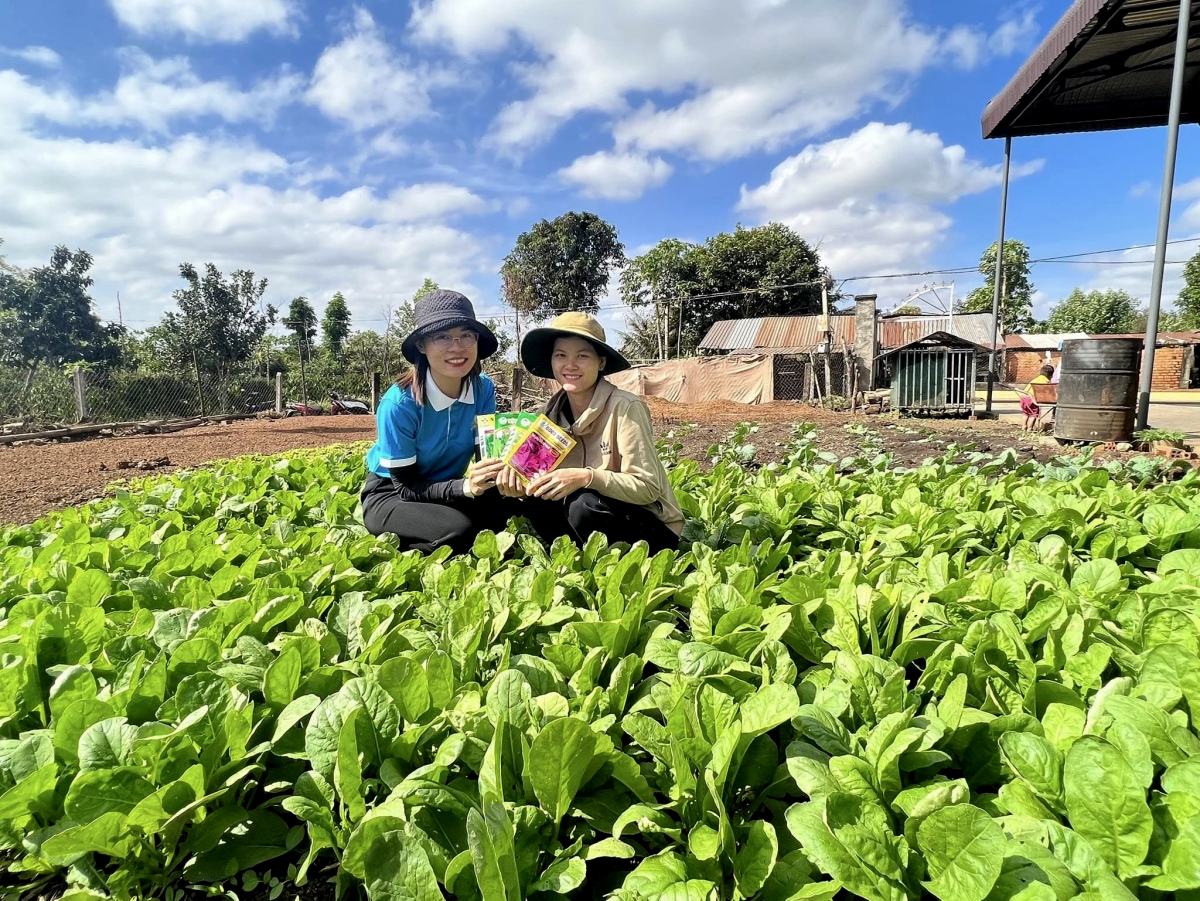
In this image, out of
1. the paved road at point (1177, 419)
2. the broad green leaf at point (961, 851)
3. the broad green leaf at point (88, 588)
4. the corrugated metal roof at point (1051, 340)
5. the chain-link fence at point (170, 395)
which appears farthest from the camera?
the corrugated metal roof at point (1051, 340)

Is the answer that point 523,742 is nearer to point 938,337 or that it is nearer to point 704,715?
point 704,715

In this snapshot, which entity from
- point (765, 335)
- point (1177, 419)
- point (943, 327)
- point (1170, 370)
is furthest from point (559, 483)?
point (1170, 370)

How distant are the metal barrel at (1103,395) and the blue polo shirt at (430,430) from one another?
6485mm

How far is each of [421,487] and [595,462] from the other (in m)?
0.82

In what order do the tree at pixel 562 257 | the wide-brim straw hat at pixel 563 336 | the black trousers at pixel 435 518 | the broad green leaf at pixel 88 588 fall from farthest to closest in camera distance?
the tree at pixel 562 257 → the black trousers at pixel 435 518 → the wide-brim straw hat at pixel 563 336 → the broad green leaf at pixel 88 588

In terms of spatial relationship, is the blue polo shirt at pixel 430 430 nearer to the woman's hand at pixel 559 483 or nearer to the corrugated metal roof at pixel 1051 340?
the woman's hand at pixel 559 483

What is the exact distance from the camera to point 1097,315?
66.4 meters

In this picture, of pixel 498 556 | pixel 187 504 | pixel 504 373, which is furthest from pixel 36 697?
pixel 504 373

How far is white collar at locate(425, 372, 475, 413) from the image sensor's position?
9.76ft

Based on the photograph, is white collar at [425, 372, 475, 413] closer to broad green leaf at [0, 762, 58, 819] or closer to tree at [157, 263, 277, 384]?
broad green leaf at [0, 762, 58, 819]

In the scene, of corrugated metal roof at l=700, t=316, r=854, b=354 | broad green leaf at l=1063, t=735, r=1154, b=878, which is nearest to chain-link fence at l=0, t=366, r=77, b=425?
broad green leaf at l=1063, t=735, r=1154, b=878

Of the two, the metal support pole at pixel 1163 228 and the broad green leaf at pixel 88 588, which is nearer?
the broad green leaf at pixel 88 588

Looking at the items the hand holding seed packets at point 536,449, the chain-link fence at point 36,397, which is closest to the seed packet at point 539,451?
the hand holding seed packets at point 536,449

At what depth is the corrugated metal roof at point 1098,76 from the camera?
7.43 metres
